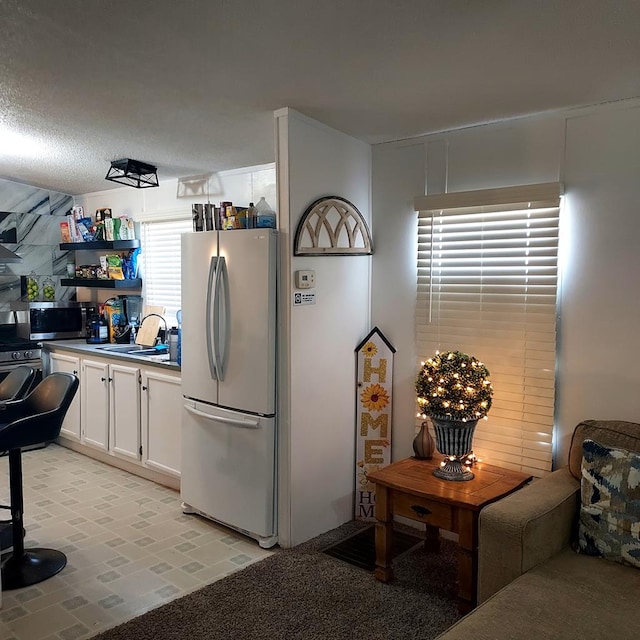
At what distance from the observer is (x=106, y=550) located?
323 centimetres

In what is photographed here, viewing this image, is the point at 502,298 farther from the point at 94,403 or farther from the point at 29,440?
the point at 94,403

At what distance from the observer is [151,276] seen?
17.1 ft

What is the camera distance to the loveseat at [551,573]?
1.80 meters

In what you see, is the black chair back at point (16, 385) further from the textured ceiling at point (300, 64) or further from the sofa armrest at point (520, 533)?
the sofa armrest at point (520, 533)

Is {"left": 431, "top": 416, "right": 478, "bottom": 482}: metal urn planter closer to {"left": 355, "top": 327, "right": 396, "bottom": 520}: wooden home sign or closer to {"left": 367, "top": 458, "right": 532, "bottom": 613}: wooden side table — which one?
{"left": 367, "top": 458, "right": 532, "bottom": 613}: wooden side table

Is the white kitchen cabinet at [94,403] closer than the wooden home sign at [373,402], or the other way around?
the wooden home sign at [373,402]

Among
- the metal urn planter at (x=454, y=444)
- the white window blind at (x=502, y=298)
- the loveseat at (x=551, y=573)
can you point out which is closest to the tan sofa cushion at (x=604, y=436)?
the loveseat at (x=551, y=573)

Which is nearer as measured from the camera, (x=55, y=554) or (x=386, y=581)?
(x=386, y=581)

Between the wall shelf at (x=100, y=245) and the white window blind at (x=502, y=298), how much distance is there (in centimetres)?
286

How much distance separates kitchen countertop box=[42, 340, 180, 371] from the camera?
13.2 feet

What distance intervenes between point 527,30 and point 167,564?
2.93 meters

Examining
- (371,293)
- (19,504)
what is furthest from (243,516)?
(371,293)

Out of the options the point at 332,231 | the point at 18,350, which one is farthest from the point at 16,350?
the point at 332,231

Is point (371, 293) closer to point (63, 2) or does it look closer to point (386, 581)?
point (386, 581)
